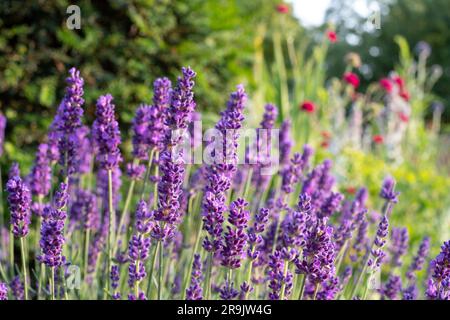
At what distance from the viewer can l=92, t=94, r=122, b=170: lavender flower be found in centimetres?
183

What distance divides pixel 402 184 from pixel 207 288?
359cm

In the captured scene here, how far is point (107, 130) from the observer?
6.06 ft

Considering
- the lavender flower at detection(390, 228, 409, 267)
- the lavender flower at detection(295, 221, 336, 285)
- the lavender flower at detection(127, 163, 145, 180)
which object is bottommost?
the lavender flower at detection(390, 228, 409, 267)

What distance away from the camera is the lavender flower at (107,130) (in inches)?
71.9

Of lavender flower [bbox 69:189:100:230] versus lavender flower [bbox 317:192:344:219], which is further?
lavender flower [bbox 69:189:100:230]

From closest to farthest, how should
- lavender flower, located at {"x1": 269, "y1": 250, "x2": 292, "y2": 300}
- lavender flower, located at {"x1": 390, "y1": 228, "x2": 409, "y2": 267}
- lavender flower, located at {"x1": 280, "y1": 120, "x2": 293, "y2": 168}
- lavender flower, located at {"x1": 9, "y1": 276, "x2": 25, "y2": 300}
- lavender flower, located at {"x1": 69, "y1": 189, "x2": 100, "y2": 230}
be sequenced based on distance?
lavender flower, located at {"x1": 269, "y1": 250, "x2": 292, "y2": 300} → lavender flower, located at {"x1": 9, "y1": 276, "x2": 25, "y2": 300} → lavender flower, located at {"x1": 69, "y1": 189, "x2": 100, "y2": 230} → lavender flower, located at {"x1": 390, "y1": 228, "x2": 409, "y2": 267} → lavender flower, located at {"x1": 280, "y1": 120, "x2": 293, "y2": 168}

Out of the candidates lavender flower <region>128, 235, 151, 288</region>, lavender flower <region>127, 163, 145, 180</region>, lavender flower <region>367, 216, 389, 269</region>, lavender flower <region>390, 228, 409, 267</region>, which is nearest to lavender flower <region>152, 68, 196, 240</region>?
lavender flower <region>128, 235, 151, 288</region>

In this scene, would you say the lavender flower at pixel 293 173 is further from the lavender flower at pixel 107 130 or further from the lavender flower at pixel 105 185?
the lavender flower at pixel 105 185

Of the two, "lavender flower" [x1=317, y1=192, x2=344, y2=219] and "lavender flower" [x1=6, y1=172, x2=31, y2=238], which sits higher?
"lavender flower" [x1=6, y1=172, x2=31, y2=238]

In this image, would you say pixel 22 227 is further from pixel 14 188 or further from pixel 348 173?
pixel 348 173

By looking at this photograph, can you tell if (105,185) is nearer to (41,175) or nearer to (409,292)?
(41,175)

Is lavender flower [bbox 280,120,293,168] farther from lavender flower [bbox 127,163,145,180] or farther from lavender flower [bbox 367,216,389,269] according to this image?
lavender flower [bbox 367,216,389,269]

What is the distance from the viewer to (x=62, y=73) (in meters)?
3.90
